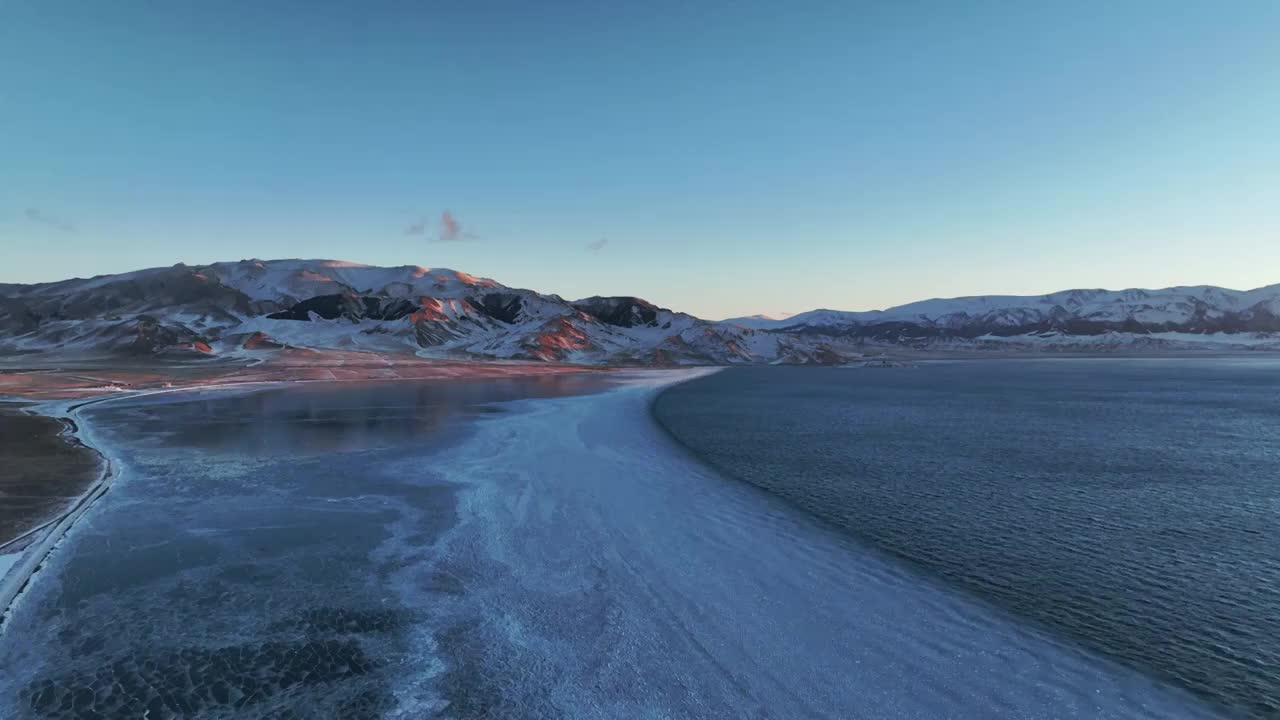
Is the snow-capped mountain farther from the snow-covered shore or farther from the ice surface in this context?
the snow-covered shore

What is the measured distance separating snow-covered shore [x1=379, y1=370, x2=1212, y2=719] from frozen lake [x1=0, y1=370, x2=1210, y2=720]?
2.5 inches

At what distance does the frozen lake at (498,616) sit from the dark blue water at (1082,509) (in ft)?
5.90

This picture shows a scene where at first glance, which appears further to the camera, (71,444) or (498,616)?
(71,444)

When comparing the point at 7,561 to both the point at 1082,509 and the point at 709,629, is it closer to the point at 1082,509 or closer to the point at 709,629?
the point at 709,629

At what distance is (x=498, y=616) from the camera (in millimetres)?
13383

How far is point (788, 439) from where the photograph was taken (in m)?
39.8

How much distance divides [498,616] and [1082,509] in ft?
72.6

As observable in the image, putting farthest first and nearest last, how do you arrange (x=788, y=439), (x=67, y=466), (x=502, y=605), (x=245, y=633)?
(x=788, y=439) → (x=67, y=466) → (x=502, y=605) → (x=245, y=633)

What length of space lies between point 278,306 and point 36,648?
20900 centimetres

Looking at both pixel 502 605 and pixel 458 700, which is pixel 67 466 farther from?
pixel 458 700

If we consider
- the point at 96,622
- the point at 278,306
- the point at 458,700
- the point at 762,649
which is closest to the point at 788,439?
the point at 762,649

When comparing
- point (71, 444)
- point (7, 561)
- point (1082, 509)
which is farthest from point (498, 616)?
point (71, 444)

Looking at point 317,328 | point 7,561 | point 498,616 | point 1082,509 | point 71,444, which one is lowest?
point 1082,509

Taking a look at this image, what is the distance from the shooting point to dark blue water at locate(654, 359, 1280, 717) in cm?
1306
